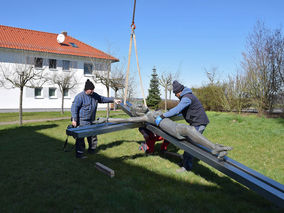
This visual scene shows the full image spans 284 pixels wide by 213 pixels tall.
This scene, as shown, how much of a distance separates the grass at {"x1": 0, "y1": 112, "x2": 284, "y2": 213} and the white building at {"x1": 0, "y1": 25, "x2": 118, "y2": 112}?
55.2 ft

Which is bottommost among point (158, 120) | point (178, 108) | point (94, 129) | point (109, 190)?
point (109, 190)

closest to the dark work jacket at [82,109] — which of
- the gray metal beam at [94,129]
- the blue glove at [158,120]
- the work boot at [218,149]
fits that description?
the gray metal beam at [94,129]

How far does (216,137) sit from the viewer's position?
Result: 25.5ft

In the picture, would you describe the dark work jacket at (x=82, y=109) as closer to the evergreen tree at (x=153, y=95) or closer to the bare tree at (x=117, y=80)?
the bare tree at (x=117, y=80)

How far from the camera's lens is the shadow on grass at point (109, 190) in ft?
10.2

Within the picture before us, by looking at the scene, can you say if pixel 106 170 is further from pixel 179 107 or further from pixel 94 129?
pixel 179 107

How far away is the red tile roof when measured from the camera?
2200 cm

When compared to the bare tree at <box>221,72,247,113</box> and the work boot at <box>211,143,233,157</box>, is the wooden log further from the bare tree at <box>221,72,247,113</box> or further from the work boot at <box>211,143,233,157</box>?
the bare tree at <box>221,72,247,113</box>

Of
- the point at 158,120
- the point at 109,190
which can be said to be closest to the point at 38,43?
the point at 158,120

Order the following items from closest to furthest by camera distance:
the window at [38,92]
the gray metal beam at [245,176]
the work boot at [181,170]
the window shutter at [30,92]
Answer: the gray metal beam at [245,176]
the work boot at [181,170]
the window shutter at [30,92]
the window at [38,92]

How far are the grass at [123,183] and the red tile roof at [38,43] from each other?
16835mm

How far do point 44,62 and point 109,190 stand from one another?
923 inches

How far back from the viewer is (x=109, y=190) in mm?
3686

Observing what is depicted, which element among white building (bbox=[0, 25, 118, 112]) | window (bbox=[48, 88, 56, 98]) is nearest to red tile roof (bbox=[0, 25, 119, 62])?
white building (bbox=[0, 25, 118, 112])
